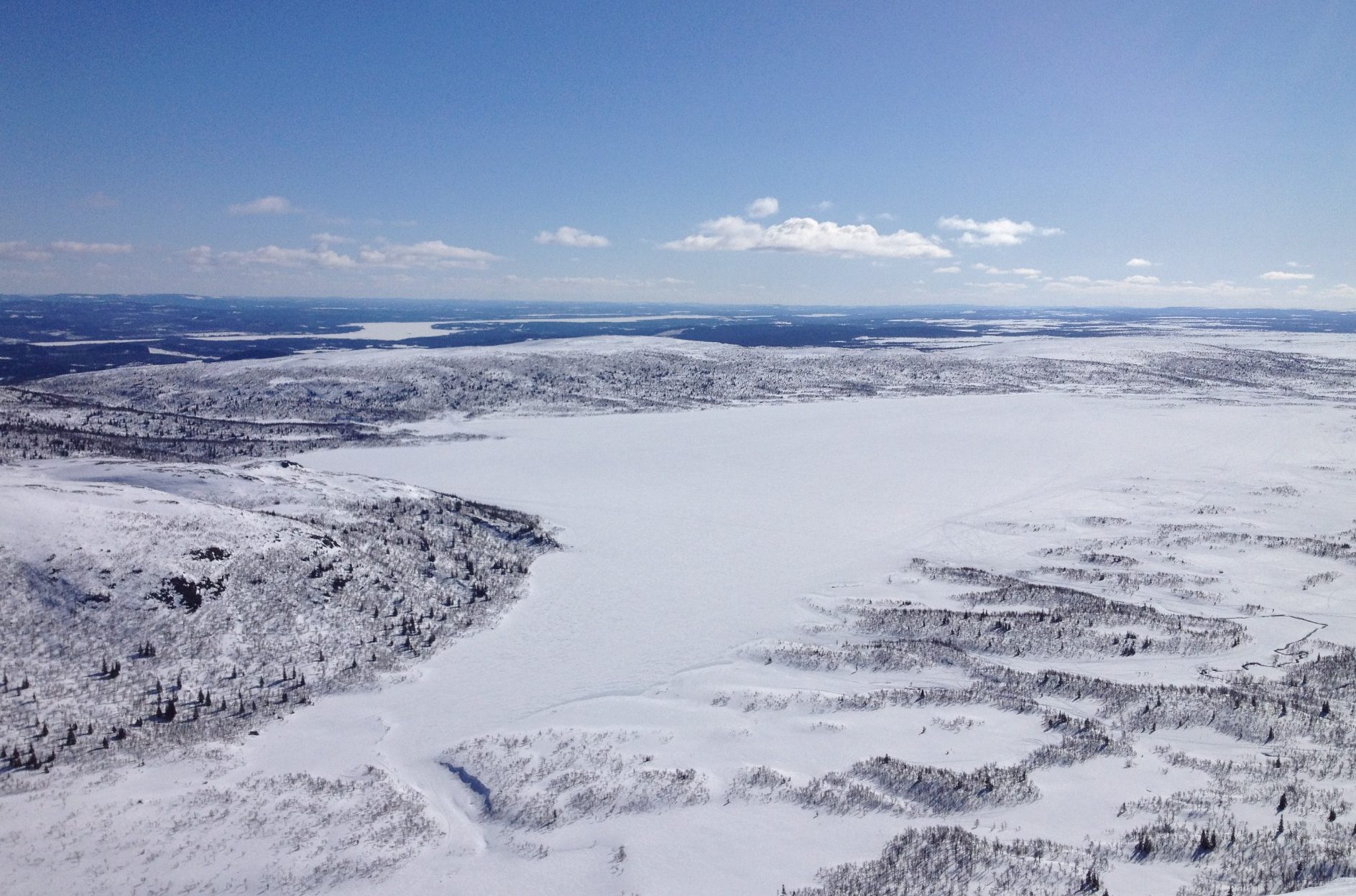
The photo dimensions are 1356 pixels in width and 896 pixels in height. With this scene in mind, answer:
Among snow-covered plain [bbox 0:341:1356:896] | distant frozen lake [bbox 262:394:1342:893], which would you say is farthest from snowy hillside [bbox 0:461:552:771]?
distant frozen lake [bbox 262:394:1342:893]

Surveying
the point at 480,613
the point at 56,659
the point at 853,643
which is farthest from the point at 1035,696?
the point at 56,659

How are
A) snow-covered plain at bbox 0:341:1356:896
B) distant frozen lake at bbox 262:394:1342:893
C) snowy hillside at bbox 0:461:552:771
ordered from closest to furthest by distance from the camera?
snow-covered plain at bbox 0:341:1356:896, distant frozen lake at bbox 262:394:1342:893, snowy hillside at bbox 0:461:552:771

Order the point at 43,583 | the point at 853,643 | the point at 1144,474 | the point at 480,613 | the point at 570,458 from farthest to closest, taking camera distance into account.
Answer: the point at 570,458 < the point at 1144,474 < the point at 480,613 < the point at 853,643 < the point at 43,583

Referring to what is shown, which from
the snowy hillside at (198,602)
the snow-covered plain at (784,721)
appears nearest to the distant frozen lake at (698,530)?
the snow-covered plain at (784,721)

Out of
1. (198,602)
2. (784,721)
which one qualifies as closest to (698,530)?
(784,721)

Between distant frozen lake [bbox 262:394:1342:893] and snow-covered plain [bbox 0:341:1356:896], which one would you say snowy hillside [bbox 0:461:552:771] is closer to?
snow-covered plain [bbox 0:341:1356:896]

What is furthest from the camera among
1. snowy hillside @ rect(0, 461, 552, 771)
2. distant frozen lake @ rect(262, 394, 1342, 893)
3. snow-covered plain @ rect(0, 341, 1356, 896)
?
snowy hillside @ rect(0, 461, 552, 771)

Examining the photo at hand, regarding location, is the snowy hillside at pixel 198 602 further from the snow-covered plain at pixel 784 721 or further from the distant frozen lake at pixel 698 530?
the distant frozen lake at pixel 698 530

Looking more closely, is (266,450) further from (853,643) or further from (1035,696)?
(1035,696)
